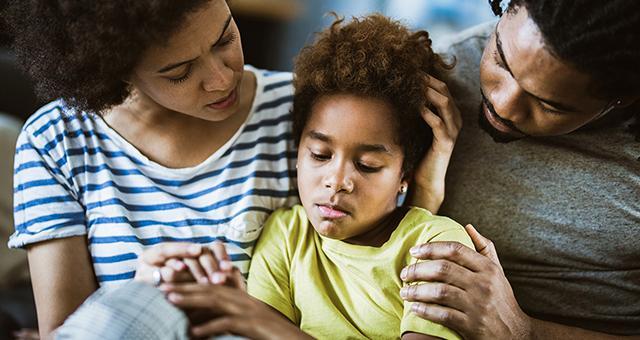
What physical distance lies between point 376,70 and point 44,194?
68 centimetres

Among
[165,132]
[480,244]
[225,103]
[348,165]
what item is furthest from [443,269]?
[165,132]

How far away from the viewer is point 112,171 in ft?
4.67

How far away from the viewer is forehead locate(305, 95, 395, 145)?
1304 millimetres

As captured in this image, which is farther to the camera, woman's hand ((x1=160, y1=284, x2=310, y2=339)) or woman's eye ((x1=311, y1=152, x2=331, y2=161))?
woman's eye ((x1=311, y1=152, x2=331, y2=161))

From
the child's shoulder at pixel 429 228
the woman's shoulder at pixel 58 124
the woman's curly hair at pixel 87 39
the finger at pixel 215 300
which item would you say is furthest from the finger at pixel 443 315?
the woman's shoulder at pixel 58 124

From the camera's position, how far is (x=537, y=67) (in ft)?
3.77

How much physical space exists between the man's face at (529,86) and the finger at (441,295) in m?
0.33

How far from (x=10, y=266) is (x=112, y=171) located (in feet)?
2.32

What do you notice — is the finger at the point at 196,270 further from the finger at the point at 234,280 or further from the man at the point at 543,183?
the man at the point at 543,183

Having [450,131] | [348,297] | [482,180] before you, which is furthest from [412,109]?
[348,297]

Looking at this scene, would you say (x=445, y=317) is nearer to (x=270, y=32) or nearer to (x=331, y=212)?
(x=331, y=212)

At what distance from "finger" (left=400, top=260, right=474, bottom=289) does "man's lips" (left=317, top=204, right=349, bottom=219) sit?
0.56 feet

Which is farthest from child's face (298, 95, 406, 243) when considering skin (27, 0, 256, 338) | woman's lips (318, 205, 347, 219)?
skin (27, 0, 256, 338)

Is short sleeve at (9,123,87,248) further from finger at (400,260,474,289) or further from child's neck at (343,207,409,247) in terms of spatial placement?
finger at (400,260,474,289)
